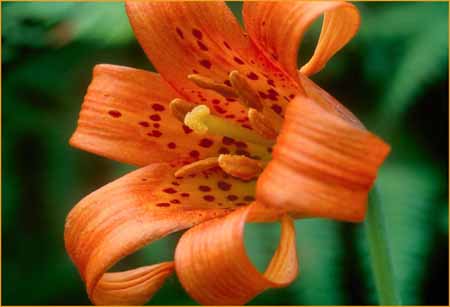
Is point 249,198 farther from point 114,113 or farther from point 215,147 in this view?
point 114,113

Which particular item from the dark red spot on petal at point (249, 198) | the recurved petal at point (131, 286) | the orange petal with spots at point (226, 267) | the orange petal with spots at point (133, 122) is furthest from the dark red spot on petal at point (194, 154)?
the orange petal with spots at point (226, 267)

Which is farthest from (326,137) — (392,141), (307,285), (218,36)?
(392,141)

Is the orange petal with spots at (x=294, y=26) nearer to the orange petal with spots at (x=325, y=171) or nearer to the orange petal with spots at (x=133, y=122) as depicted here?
the orange petal with spots at (x=325, y=171)

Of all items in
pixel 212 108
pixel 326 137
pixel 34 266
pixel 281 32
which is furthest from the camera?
pixel 34 266

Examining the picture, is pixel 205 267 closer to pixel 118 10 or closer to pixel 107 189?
pixel 107 189

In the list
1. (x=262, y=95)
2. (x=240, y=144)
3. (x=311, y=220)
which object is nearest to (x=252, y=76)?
(x=262, y=95)
